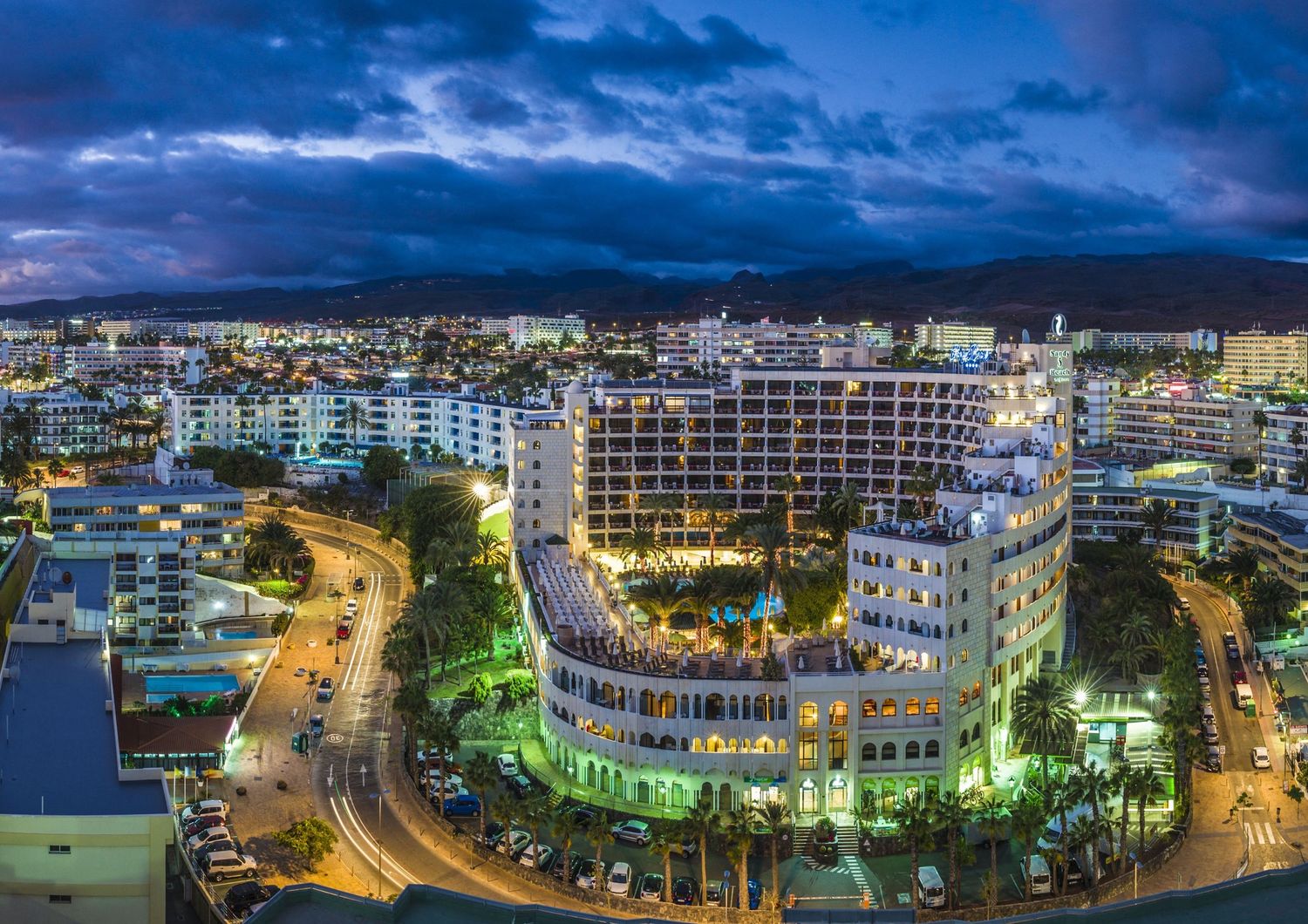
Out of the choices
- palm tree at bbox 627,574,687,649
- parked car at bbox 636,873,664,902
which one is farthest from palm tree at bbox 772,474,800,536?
parked car at bbox 636,873,664,902

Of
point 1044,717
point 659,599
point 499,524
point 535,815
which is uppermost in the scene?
point 659,599


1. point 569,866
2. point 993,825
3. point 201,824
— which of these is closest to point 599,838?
point 569,866

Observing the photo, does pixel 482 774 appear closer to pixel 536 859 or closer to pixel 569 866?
pixel 536 859

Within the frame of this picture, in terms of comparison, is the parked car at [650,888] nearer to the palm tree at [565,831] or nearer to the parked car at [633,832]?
the palm tree at [565,831]

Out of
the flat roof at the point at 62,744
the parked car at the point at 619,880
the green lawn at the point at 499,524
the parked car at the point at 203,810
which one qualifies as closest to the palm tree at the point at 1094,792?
the parked car at the point at 619,880

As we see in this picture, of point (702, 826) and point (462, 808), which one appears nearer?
point (702, 826)

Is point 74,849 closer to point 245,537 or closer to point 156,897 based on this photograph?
point 156,897

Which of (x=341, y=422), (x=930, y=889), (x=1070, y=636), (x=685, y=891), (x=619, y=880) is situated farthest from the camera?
(x=341, y=422)
